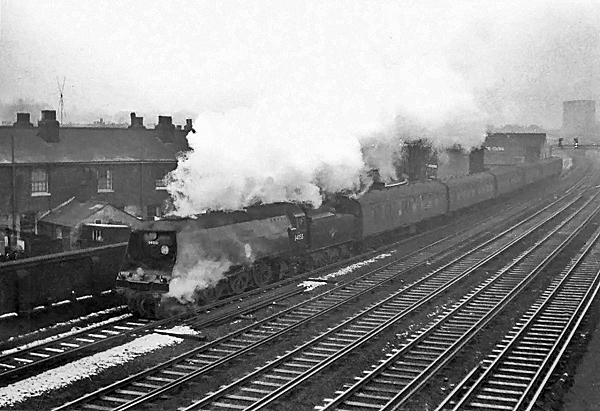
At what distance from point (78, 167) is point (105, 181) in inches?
67.7

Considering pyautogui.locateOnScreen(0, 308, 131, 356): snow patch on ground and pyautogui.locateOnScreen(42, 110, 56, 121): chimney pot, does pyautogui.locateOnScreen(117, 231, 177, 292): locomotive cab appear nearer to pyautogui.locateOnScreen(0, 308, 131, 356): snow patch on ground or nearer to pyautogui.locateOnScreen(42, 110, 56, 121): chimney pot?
pyautogui.locateOnScreen(0, 308, 131, 356): snow patch on ground

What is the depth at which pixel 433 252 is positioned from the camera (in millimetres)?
26359

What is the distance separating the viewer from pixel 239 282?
18.5 m

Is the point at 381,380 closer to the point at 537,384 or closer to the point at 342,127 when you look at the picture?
the point at 537,384

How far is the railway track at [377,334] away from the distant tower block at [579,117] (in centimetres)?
3507

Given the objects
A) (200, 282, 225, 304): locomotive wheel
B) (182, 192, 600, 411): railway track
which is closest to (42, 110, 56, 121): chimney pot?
(200, 282, 225, 304): locomotive wheel

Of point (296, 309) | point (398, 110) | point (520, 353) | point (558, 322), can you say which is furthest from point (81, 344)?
point (398, 110)

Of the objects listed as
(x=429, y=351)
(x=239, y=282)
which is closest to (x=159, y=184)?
(x=239, y=282)

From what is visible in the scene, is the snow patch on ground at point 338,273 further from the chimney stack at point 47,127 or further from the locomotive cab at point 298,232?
the chimney stack at point 47,127

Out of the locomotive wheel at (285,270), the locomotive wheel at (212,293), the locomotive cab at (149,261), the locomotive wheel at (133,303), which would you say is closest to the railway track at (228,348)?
the locomotive wheel at (212,293)

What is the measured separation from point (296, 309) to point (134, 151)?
72.4 ft

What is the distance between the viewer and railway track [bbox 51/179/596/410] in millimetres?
10820

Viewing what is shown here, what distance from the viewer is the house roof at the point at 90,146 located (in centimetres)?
3180

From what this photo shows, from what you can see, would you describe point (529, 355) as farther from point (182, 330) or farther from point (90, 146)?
point (90, 146)
